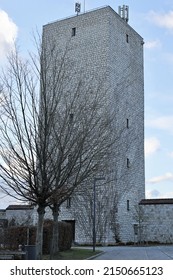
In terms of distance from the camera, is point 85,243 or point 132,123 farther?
point 132,123

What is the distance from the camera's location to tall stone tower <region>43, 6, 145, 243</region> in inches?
1411

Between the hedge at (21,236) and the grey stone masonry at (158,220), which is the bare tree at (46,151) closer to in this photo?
the hedge at (21,236)

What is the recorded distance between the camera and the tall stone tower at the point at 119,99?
35.8 m

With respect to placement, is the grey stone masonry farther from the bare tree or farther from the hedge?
the bare tree

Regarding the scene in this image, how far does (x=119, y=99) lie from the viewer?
35219mm

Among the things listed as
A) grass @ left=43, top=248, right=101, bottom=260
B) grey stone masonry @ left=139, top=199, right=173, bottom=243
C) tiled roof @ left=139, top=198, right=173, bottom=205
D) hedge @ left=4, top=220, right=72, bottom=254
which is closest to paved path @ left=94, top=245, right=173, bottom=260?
grass @ left=43, top=248, right=101, bottom=260

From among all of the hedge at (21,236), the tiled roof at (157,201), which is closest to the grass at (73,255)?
the hedge at (21,236)

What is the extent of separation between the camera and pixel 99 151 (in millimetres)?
13000

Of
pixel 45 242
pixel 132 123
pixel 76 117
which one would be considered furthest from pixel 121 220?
pixel 76 117

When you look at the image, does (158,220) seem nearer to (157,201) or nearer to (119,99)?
(157,201)

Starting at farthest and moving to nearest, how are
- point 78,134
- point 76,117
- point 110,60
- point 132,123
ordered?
point 132,123 → point 110,60 → point 76,117 → point 78,134

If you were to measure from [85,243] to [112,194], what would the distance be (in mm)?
4691

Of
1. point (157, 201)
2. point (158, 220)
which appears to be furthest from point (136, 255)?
point (157, 201)
